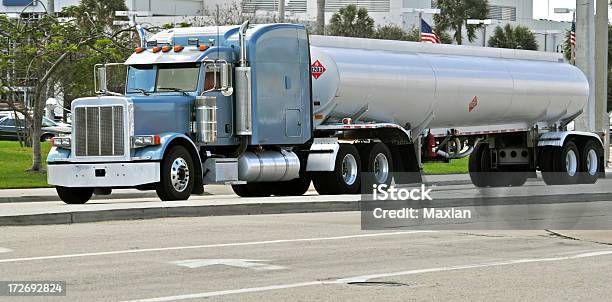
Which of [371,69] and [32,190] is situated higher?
[371,69]

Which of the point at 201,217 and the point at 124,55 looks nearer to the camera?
the point at 201,217

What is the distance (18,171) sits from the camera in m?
38.6

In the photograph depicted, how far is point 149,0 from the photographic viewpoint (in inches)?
4619

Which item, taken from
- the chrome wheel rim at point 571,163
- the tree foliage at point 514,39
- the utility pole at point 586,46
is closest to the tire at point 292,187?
the chrome wheel rim at point 571,163

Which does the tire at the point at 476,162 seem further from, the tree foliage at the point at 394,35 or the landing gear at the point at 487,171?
the tree foliage at the point at 394,35

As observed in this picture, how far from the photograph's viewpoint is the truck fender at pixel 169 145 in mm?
24188

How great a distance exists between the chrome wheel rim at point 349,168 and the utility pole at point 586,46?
13.0 m

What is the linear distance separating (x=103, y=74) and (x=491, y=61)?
11.2m

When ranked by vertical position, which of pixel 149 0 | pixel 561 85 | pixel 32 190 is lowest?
pixel 32 190

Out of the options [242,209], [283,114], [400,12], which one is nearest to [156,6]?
[400,12]

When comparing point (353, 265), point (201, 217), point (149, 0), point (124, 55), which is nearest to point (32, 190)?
point (124, 55)

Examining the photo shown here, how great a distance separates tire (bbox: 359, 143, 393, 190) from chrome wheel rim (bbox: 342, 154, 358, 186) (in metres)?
0.26

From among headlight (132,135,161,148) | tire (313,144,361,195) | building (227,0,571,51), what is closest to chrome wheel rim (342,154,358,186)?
tire (313,144,361,195)

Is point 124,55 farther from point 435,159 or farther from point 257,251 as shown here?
point 257,251
